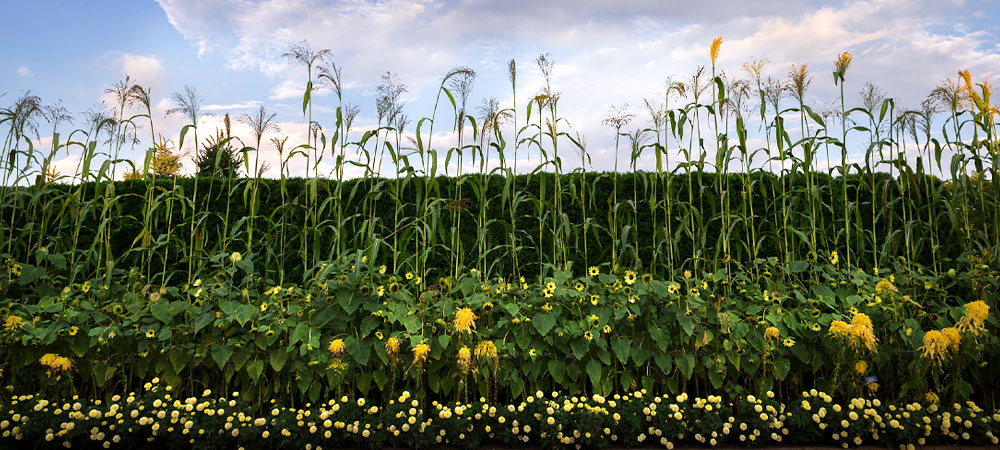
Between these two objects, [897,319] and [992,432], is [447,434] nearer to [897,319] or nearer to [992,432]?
[897,319]

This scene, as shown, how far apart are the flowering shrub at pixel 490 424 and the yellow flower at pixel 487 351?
0.73 ft

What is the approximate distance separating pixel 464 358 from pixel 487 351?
4.5 inches

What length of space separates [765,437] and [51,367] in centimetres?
338

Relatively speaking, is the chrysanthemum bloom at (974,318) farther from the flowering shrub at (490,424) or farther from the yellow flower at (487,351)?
the yellow flower at (487,351)

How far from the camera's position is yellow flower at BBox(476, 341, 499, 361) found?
255 cm

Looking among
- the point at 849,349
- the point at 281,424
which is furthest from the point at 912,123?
the point at 281,424

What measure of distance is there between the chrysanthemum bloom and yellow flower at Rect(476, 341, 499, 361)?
A: 2.17 meters

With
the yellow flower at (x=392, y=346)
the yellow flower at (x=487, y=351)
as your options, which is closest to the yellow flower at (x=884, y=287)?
the yellow flower at (x=487, y=351)

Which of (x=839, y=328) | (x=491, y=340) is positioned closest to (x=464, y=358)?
(x=491, y=340)

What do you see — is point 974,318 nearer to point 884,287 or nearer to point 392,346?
point 884,287

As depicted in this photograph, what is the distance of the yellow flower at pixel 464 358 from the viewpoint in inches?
98.3

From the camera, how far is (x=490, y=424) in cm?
256

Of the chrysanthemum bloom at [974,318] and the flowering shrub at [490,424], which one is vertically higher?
the chrysanthemum bloom at [974,318]

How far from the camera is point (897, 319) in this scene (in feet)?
9.57
